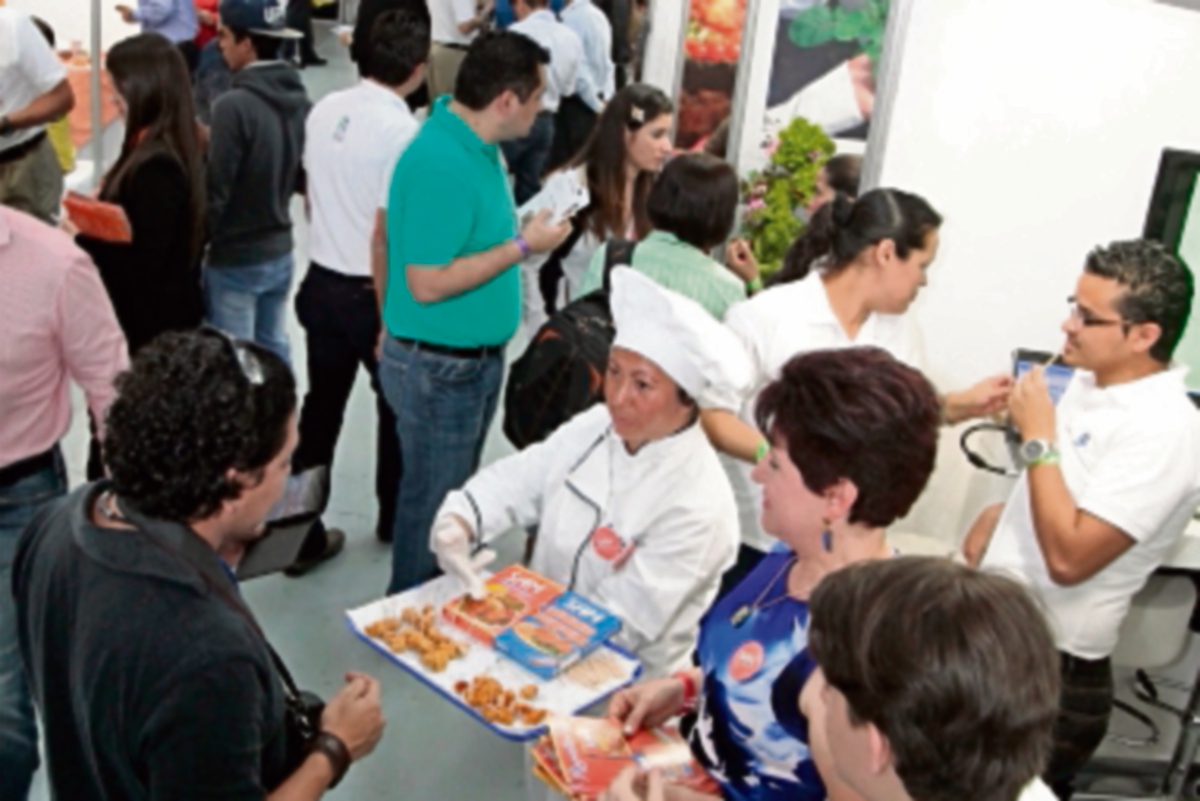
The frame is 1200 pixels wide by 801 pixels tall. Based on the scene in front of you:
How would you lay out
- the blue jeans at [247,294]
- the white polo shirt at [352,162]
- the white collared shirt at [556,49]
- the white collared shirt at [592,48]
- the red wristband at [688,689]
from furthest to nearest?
the white collared shirt at [592,48] < the white collared shirt at [556,49] < the blue jeans at [247,294] < the white polo shirt at [352,162] < the red wristband at [688,689]

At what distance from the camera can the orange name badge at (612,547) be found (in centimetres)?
243

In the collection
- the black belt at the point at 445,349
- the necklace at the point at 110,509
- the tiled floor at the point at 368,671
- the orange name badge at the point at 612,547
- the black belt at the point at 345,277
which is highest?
the necklace at the point at 110,509

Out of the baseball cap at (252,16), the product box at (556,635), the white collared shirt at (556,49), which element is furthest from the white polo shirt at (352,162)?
the white collared shirt at (556,49)

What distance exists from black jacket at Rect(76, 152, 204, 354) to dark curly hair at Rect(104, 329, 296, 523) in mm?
2138

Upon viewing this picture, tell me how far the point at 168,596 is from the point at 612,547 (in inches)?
43.6

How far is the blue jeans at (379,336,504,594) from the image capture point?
10.8 feet

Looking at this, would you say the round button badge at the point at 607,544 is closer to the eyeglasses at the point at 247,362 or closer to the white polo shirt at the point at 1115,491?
the white polo shirt at the point at 1115,491

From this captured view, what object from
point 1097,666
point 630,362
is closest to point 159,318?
point 630,362

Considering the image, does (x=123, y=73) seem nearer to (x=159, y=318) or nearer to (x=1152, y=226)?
(x=159, y=318)

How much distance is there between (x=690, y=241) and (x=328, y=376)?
1.39m

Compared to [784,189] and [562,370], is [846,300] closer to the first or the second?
[562,370]

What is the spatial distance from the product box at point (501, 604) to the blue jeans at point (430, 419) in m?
0.93

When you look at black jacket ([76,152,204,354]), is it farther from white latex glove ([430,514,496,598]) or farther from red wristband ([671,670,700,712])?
red wristband ([671,670,700,712])

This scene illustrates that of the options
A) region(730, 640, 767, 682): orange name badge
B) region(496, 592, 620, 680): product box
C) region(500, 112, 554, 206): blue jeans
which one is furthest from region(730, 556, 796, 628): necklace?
region(500, 112, 554, 206): blue jeans
